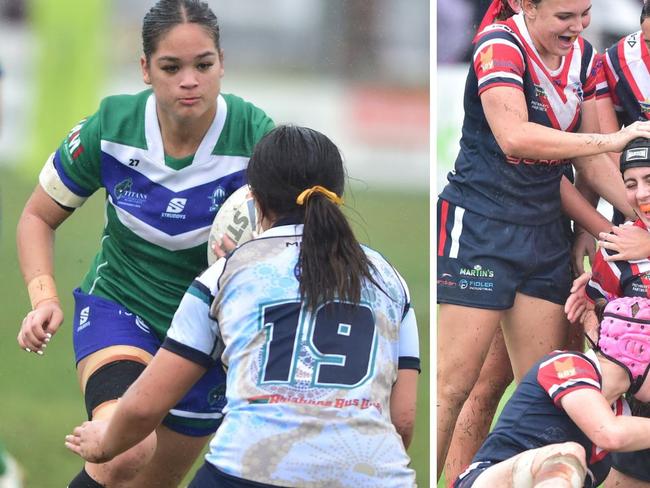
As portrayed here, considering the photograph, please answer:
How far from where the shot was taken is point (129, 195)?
4.32 metres

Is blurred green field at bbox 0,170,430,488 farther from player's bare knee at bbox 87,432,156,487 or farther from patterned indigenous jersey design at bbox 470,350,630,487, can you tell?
player's bare knee at bbox 87,432,156,487

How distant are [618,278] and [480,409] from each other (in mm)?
881

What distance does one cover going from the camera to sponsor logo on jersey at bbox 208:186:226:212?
14.1 ft

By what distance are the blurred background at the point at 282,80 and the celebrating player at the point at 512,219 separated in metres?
3.60

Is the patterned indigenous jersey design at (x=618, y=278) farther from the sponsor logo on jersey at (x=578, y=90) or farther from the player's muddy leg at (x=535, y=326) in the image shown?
the sponsor logo on jersey at (x=578, y=90)

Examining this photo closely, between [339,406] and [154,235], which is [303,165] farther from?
[154,235]

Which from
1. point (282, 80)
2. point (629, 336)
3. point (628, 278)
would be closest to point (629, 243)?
point (628, 278)

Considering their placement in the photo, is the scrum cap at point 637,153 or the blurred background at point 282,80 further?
the blurred background at point 282,80

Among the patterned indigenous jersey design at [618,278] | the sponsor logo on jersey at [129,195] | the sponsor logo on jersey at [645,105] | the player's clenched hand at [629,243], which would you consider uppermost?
the sponsor logo on jersey at [645,105]

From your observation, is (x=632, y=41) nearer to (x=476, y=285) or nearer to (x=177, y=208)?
(x=476, y=285)

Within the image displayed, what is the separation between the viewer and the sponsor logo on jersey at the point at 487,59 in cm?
439

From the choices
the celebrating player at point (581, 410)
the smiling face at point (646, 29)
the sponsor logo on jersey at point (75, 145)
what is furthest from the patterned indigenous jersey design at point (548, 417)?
the sponsor logo on jersey at point (75, 145)

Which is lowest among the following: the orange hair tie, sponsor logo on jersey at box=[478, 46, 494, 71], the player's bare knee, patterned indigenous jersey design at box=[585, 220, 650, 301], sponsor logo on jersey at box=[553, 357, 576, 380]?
the player's bare knee

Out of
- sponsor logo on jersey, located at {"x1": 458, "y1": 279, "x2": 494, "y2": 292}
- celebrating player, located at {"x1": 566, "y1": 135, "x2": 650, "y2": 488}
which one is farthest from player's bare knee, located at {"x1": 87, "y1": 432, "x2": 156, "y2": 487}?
celebrating player, located at {"x1": 566, "y1": 135, "x2": 650, "y2": 488}
